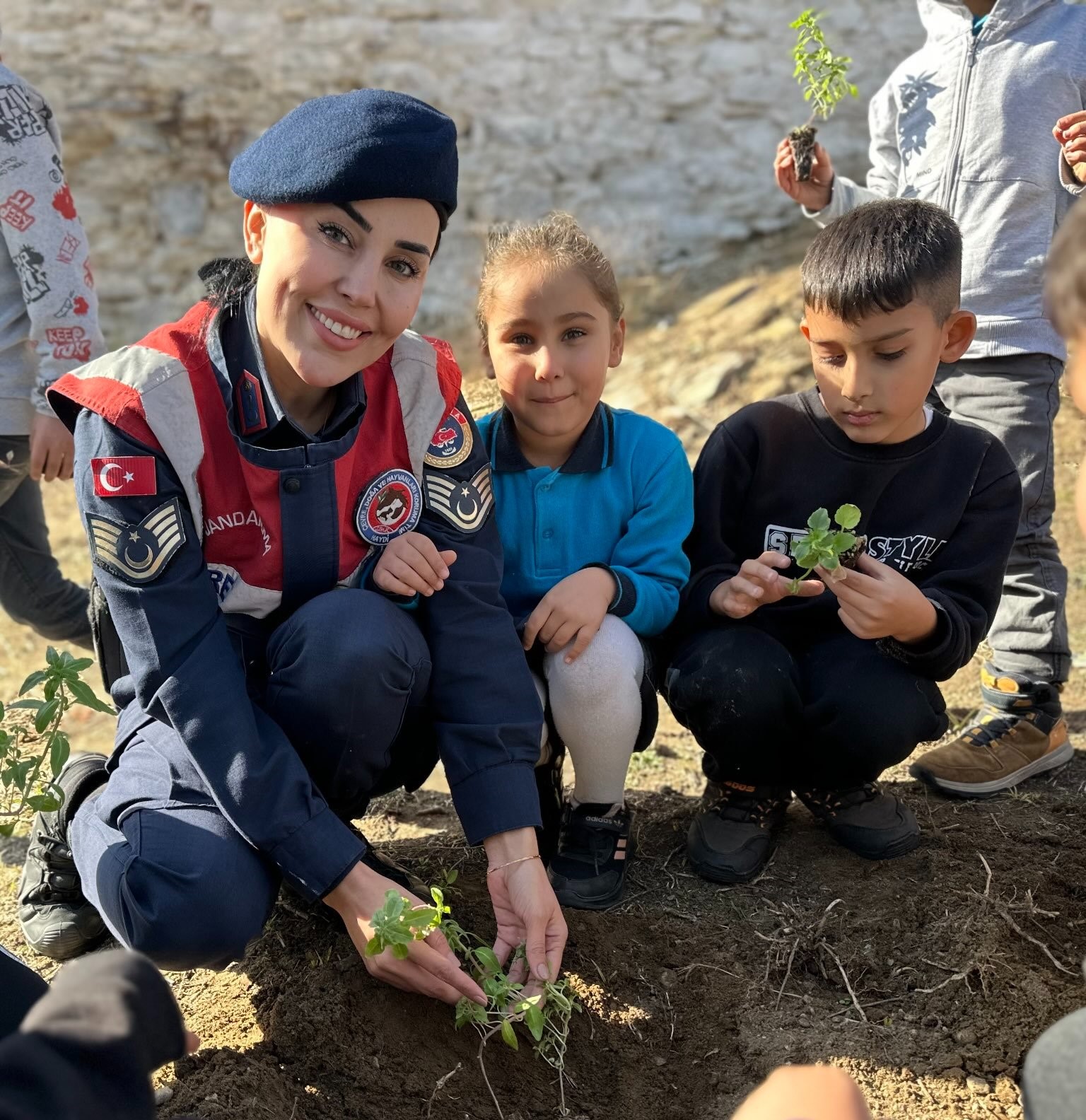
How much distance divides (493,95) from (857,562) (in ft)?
20.9

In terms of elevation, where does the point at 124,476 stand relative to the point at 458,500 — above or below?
above

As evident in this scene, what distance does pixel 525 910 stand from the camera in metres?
2.09

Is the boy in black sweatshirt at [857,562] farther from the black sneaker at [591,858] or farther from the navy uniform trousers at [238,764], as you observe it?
the navy uniform trousers at [238,764]

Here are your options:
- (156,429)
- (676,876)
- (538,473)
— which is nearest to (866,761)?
(676,876)

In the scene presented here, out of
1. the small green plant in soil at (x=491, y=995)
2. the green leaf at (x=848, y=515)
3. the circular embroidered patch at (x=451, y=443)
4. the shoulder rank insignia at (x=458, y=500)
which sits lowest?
the small green plant in soil at (x=491, y=995)

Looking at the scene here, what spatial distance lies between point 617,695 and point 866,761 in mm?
531

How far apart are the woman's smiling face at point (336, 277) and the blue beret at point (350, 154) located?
36 millimetres

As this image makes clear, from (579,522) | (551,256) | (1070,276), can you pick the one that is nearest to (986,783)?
(579,522)

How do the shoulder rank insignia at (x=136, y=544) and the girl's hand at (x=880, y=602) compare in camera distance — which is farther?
the girl's hand at (x=880, y=602)

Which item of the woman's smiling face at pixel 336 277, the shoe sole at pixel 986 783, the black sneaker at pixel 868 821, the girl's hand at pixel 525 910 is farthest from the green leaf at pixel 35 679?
the shoe sole at pixel 986 783

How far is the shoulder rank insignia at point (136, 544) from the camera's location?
2.04 meters

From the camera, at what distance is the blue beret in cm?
199

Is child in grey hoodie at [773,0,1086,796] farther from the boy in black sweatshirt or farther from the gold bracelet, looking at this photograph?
the gold bracelet

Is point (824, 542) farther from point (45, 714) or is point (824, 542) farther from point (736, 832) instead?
point (45, 714)
